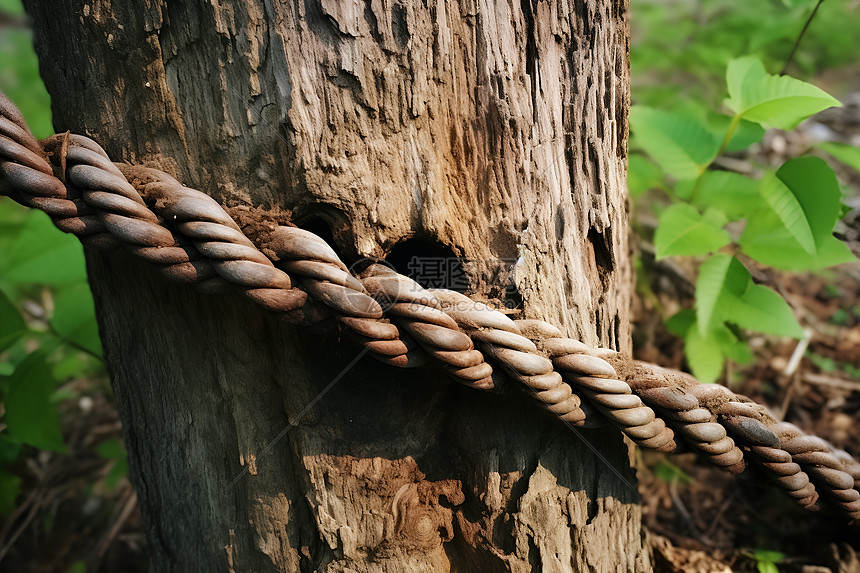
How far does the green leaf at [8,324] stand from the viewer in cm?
131

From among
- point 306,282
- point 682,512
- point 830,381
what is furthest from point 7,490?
point 830,381

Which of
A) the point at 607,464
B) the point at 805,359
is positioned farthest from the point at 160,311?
the point at 805,359

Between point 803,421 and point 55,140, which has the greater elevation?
point 55,140

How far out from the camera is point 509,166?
849mm

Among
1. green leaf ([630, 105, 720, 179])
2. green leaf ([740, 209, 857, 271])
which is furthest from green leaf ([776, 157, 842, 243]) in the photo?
green leaf ([630, 105, 720, 179])

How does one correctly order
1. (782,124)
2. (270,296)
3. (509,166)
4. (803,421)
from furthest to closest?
(803,421) → (782,124) → (509,166) → (270,296)

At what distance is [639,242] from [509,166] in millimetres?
1247

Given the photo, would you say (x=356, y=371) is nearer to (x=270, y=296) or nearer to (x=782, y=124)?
(x=270, y=296)

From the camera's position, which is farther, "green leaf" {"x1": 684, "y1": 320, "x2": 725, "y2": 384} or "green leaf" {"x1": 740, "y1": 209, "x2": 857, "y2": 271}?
"green leaf" {"x1": 684, "y1": 320, "x2": 725, "y2": 384}

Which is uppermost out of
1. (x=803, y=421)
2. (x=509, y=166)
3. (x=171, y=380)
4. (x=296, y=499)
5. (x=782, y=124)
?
(x=782, y=124)

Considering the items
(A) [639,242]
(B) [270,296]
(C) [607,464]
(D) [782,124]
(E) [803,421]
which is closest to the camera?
(B) [270,296]

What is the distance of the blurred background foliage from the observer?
1.33 metres

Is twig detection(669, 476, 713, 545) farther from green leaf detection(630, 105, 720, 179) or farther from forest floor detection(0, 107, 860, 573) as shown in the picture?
green leaf detection(630, 105, 720, 179)

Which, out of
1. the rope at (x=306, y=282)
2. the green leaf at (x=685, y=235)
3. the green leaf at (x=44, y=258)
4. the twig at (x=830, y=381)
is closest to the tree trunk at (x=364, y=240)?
the rope at (x=306, y=282)
